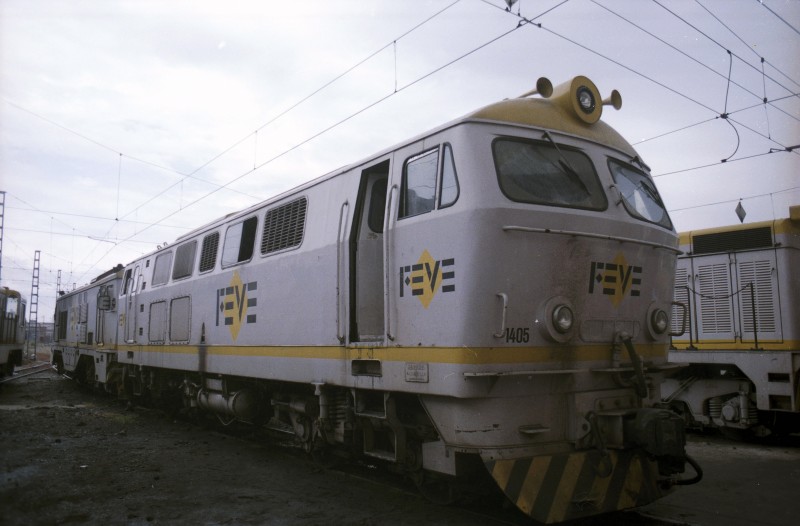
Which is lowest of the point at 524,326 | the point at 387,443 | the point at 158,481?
the point at 158,481

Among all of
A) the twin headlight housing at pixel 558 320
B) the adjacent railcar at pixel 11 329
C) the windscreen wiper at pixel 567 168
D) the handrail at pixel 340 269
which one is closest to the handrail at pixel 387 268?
the handrail at pixel 340 269

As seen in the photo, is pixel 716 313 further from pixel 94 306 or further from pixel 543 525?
pixel 94 306

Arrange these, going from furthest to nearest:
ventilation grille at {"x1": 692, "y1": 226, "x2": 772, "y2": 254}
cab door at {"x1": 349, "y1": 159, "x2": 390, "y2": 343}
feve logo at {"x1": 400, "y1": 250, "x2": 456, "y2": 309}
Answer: ventilation grille at {"x1": 692, "y1": 226, "x2": 772, "y2": 254} < cab door at {"x1": 349, "y1": 159, "x2": 390, "y2": 343} < feve logo at {"x1": 400, "y1": 250, "x2": 456, "y2": 309}

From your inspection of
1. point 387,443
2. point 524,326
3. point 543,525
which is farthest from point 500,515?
point 524,326

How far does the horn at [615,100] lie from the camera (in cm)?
627

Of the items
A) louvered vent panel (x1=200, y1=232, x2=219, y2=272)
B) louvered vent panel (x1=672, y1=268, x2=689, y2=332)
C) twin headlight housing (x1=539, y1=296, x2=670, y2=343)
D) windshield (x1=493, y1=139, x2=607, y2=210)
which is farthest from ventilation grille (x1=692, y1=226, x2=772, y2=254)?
louvered vent panel (x1=200, y1=232, x2=219, y2=272)

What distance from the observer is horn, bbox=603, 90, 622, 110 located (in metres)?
6.27

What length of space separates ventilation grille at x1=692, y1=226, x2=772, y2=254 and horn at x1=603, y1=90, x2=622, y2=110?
5.46 m

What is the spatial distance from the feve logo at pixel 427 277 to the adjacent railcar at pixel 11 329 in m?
20.1

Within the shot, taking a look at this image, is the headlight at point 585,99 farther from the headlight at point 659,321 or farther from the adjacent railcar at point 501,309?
the headlight at point 659,321

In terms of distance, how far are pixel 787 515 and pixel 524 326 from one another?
3.33 meters

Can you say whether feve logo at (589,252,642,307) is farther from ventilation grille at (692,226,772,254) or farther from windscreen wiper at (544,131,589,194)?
ventilation grille at (692,226,772,254)

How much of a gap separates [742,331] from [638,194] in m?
5.61

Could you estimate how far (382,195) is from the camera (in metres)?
6.44
